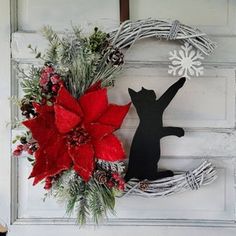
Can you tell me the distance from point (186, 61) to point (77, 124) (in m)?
0.37

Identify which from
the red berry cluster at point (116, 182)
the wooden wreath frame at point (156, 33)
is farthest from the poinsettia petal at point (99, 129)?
the wooden wreath frame at point (156, 33)

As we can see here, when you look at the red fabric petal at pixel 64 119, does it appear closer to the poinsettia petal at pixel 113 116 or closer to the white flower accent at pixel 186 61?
the poinsettia petal at pixel 113 116

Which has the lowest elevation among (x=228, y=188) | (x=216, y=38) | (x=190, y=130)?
(x=228, y=188)

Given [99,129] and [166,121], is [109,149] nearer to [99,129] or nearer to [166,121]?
[99,129]

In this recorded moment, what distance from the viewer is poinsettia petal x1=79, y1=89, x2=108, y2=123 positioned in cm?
100

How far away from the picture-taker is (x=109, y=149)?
102 centimetres

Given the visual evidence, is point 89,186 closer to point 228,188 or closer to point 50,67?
point 50,67

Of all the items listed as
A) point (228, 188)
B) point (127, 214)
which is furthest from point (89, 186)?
point (228, 188)

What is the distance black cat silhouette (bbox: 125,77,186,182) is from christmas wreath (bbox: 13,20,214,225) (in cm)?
7

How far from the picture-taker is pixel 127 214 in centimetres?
117

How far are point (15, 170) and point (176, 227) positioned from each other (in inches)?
21.4

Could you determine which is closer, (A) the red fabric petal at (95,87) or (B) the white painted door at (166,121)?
(A) the red fabric petal at (95,87)

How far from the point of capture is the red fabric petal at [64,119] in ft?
3.20

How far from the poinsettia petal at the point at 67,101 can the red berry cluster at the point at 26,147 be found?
0.14 m
